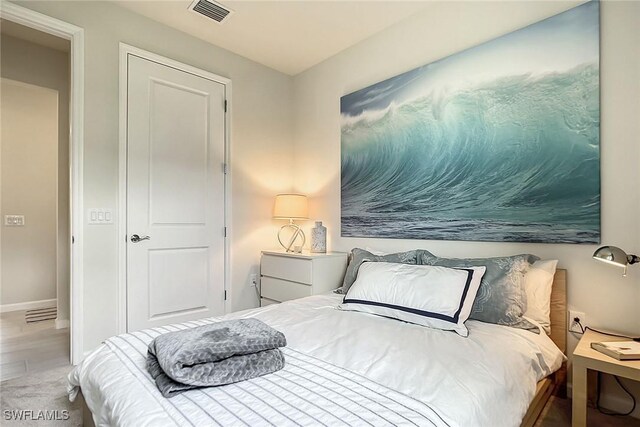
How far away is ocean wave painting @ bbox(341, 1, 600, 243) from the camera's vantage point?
1874 mm

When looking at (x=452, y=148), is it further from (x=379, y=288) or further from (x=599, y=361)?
(x=599, y=361)

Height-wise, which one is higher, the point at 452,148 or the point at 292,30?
the point at 292,30

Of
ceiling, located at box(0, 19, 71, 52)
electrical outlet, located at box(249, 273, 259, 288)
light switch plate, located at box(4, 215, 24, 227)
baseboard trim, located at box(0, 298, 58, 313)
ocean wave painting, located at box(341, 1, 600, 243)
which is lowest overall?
baseboard trim, located at box(0, 298, 58, 313)

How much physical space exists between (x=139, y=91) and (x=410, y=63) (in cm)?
217

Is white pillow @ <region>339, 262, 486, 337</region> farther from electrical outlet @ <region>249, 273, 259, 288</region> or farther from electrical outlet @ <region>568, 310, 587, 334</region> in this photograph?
electrical outlet @ <region>249, 273, 259, 288</region>

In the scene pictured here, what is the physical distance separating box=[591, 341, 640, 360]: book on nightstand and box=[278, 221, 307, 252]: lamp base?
2.39 metres

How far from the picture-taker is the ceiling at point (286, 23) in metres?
2.58

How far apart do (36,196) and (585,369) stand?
5.76m

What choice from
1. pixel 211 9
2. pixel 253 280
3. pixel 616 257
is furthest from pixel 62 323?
pixel 616 257

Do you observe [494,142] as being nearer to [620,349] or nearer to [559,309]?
[559,309]

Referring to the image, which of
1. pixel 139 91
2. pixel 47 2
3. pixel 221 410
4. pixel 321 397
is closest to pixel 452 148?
pixel 321 397

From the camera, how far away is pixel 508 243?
2.13m

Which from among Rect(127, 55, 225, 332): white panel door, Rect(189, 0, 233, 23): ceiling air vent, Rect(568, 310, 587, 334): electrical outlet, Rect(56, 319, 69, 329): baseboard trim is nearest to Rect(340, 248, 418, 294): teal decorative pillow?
Rect(568, 310, 587, 334): electrical outlet

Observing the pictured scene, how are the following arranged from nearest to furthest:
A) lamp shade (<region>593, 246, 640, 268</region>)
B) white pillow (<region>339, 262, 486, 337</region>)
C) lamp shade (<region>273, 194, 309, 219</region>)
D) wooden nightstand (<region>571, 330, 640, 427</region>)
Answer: wooden nightstand (<region>571, 330, 640, 427</region>)
lamp shade (<region>593, 246, 640, 268</region>)
white pillow (<region>339, 262, 486, 337</region>)
lamp shade (<region>273, 194, 309, 219</region>)
